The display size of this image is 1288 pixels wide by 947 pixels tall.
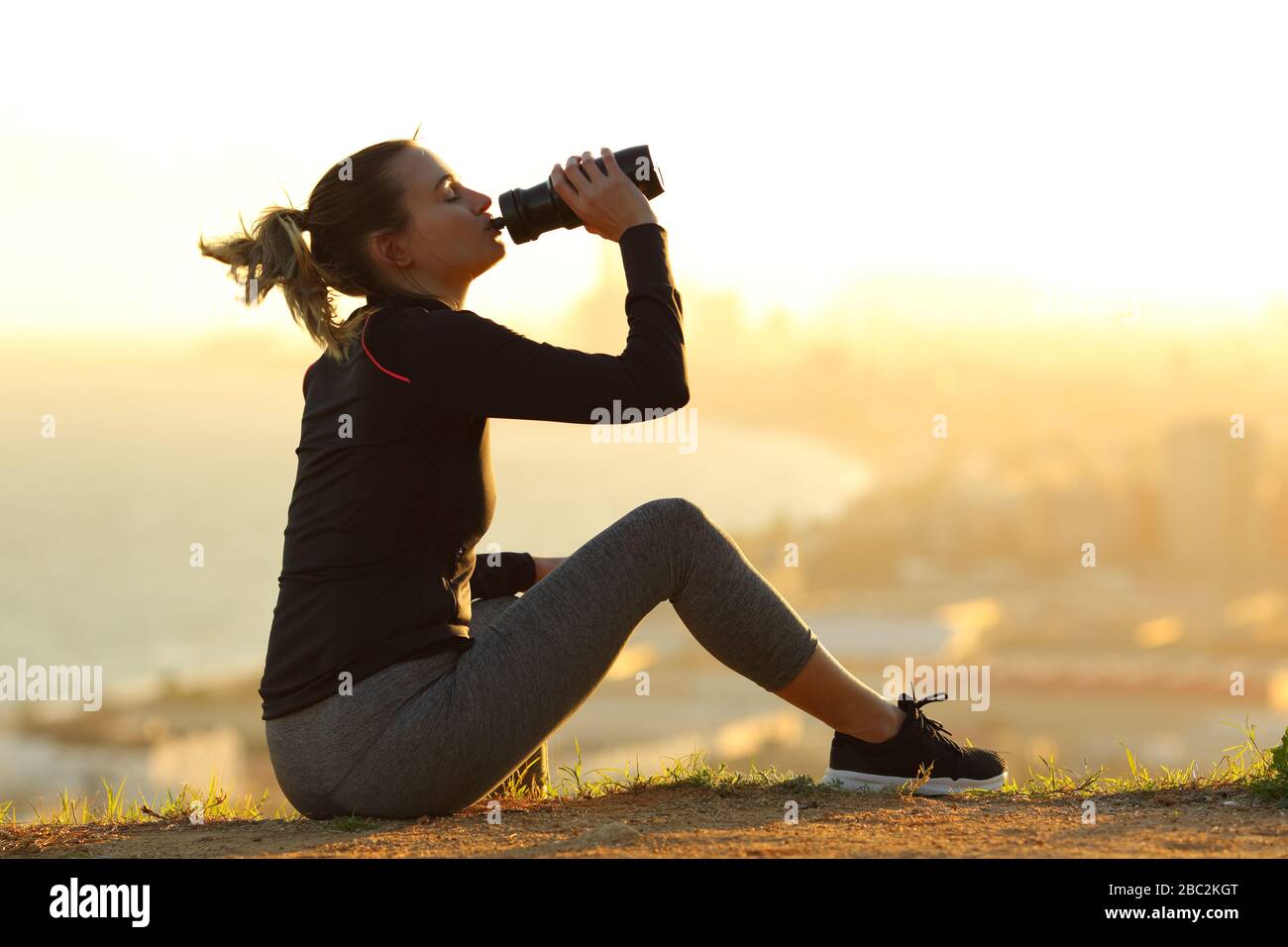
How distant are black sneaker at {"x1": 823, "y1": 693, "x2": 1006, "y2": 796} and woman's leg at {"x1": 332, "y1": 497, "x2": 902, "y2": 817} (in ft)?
1.10

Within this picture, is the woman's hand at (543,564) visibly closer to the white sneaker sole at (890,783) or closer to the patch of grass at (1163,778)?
the white sneaker sole at (890,783)

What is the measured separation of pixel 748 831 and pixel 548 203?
141 centimetres

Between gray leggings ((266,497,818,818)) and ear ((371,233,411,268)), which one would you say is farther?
A: ear ((371,233,411,268))

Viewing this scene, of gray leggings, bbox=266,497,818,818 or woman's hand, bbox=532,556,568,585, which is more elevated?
woman's hand, bbox=532,556,568,585

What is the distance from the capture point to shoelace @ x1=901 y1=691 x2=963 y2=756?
297 cm

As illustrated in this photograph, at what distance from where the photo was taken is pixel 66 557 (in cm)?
8156

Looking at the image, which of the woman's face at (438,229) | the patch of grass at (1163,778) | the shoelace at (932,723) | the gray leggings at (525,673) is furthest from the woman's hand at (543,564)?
the patch of grass at (1163,778)

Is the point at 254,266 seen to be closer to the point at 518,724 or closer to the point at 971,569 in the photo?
the point at 518,724

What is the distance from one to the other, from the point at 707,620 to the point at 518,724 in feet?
1.50

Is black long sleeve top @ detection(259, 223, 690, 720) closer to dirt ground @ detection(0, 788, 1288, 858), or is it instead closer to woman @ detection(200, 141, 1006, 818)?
woman @ detection(200, 141, 1006, 818)

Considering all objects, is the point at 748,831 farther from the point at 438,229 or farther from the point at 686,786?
the point at 438,229

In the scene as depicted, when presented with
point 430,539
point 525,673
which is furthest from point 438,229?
point 525,673

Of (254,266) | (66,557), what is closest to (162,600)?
(66,557)

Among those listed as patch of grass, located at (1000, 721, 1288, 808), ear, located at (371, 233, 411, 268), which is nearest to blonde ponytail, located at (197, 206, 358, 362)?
ear, located at (371, 233, 411, 268)
